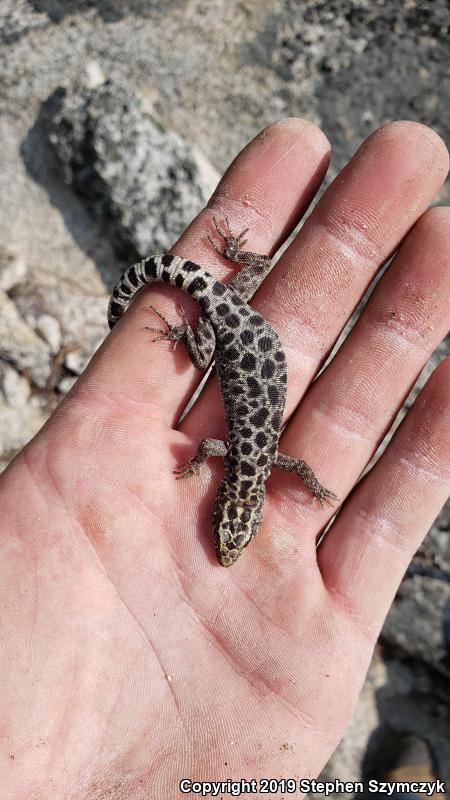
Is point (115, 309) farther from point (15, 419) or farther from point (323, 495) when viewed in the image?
point (323, 495)

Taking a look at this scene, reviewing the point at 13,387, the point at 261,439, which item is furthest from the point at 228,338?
the point at 13,387

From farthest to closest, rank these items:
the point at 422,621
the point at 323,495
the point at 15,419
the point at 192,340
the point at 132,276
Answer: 1. the point at 15,419
2. the point at 422,621
3. the point at 132,276
4. the point at 192,340
5. the point at 323,495

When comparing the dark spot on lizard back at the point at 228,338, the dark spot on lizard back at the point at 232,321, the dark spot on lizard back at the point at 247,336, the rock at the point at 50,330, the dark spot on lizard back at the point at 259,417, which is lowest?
the rock at the point at 50,330

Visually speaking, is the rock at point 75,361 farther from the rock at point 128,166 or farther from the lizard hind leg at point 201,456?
the lizard hind leg at point 201,456

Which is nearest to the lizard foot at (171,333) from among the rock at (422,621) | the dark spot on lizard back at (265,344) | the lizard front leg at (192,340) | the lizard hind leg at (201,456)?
the lizard front leg at (192,340)

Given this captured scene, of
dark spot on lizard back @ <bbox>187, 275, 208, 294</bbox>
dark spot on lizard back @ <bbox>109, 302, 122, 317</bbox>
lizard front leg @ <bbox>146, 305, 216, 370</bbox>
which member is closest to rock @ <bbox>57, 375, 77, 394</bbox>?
dark spot on lizard back @ <bbox>109, 302, 122, 317</bbox>

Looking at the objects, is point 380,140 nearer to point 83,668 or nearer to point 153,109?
point 153,109
